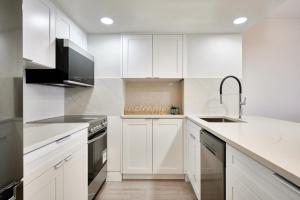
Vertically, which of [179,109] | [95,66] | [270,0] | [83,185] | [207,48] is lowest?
[83,185]

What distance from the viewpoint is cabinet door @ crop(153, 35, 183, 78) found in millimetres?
2969

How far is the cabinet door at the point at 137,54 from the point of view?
2.96 meters

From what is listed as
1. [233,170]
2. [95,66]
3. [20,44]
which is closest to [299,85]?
[233,170]

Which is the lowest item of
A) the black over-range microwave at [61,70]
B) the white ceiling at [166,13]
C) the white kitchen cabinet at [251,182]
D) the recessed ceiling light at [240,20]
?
the white kitchen cabinet at [251,182]

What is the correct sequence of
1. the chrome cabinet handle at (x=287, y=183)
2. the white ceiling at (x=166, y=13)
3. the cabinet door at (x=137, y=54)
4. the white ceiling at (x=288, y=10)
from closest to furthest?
1. the chrome cabinet handle at (x=287, y=183)
2. the white ceiling at (x=166, y=13)
3. the white ceiling at (x=288, y=10)
4. the cabinet door at (x=137, y=54)

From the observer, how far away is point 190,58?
9.87ft

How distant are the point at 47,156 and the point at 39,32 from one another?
109cm

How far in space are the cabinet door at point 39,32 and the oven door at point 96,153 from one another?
0.91 metres

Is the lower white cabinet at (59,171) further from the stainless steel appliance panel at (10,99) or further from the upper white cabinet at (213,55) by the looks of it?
the upper white cabinet at (213,55)

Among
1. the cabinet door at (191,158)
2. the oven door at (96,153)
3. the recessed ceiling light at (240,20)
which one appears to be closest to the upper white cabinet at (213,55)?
the recessed ceiling light at (240,20)

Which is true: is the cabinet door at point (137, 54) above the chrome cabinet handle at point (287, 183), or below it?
above

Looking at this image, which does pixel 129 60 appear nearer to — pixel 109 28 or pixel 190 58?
pixel 109 28

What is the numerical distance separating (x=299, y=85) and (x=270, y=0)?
2223 mm

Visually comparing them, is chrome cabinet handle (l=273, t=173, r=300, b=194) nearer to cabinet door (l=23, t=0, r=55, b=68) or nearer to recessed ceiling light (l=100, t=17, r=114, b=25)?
cabinet door (l=23, t=0, r=55, b=68)
